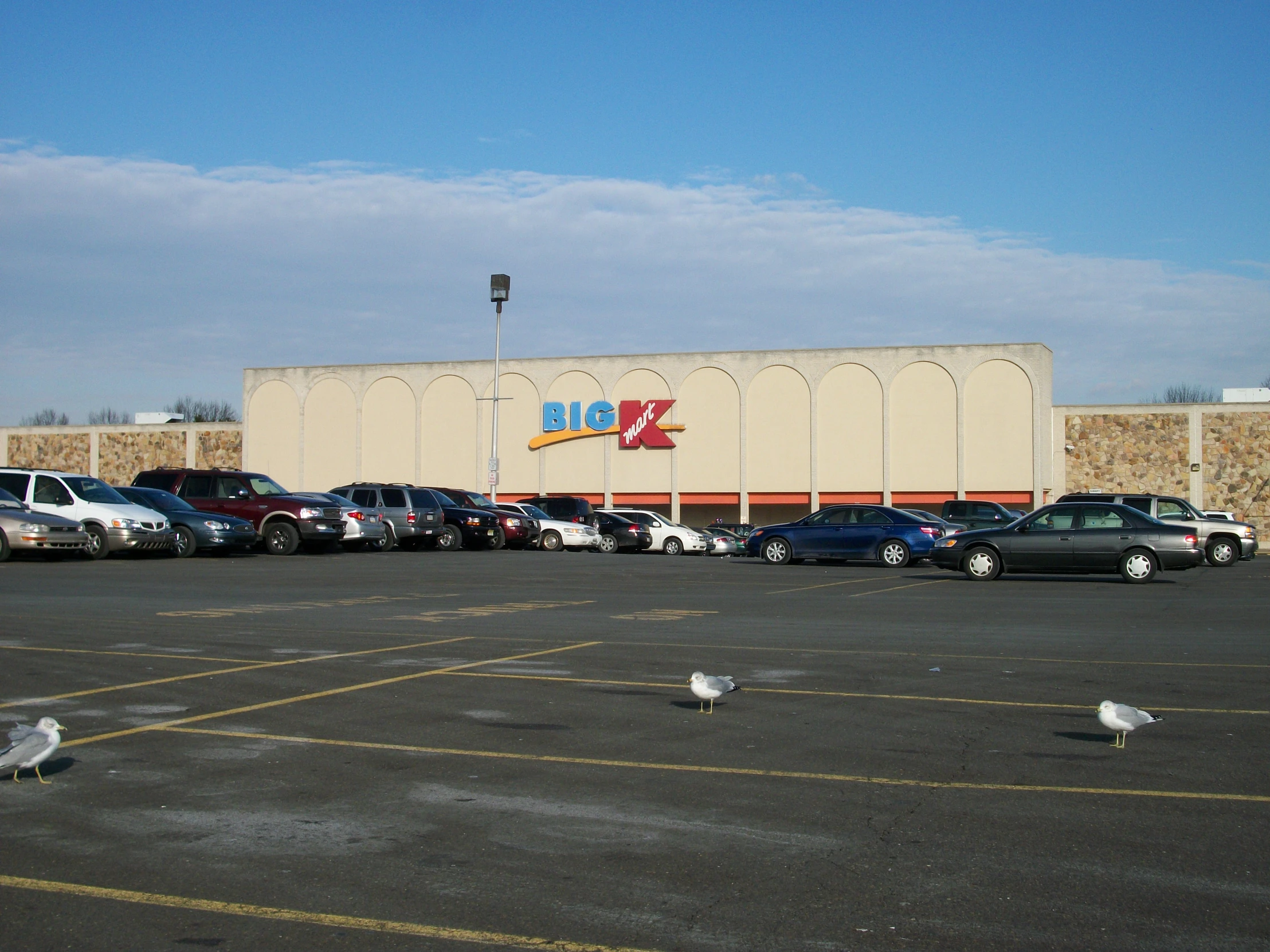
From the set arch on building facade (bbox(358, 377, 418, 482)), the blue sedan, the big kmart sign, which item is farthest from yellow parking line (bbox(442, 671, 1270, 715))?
arch on building facade (bbox(358, 377, 418, 482))

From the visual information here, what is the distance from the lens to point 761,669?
10.6 m

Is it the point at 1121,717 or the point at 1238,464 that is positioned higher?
the point at 1238,464

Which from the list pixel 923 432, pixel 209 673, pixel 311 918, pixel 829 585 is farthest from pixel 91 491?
pixel 923 432

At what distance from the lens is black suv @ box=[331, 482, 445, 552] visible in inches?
1310

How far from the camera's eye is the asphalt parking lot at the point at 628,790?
4.48 metres

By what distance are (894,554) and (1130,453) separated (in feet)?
91.0

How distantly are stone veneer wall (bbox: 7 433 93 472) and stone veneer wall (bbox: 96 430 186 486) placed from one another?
1023 millimetres

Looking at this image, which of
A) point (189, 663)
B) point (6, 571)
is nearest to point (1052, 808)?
point (189, 663)

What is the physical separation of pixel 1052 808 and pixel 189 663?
7449mm

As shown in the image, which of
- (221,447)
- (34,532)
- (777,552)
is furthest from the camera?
(221,447)

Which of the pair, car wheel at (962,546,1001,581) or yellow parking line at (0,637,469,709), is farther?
car wheel at (962,546,1001,581)

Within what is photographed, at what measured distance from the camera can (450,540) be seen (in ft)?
114

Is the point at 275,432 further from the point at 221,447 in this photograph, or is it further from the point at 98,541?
the point at 98,541

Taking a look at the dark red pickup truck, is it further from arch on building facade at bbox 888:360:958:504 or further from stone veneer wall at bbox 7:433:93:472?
stone veneer wall at bbox 7:433:93:472
